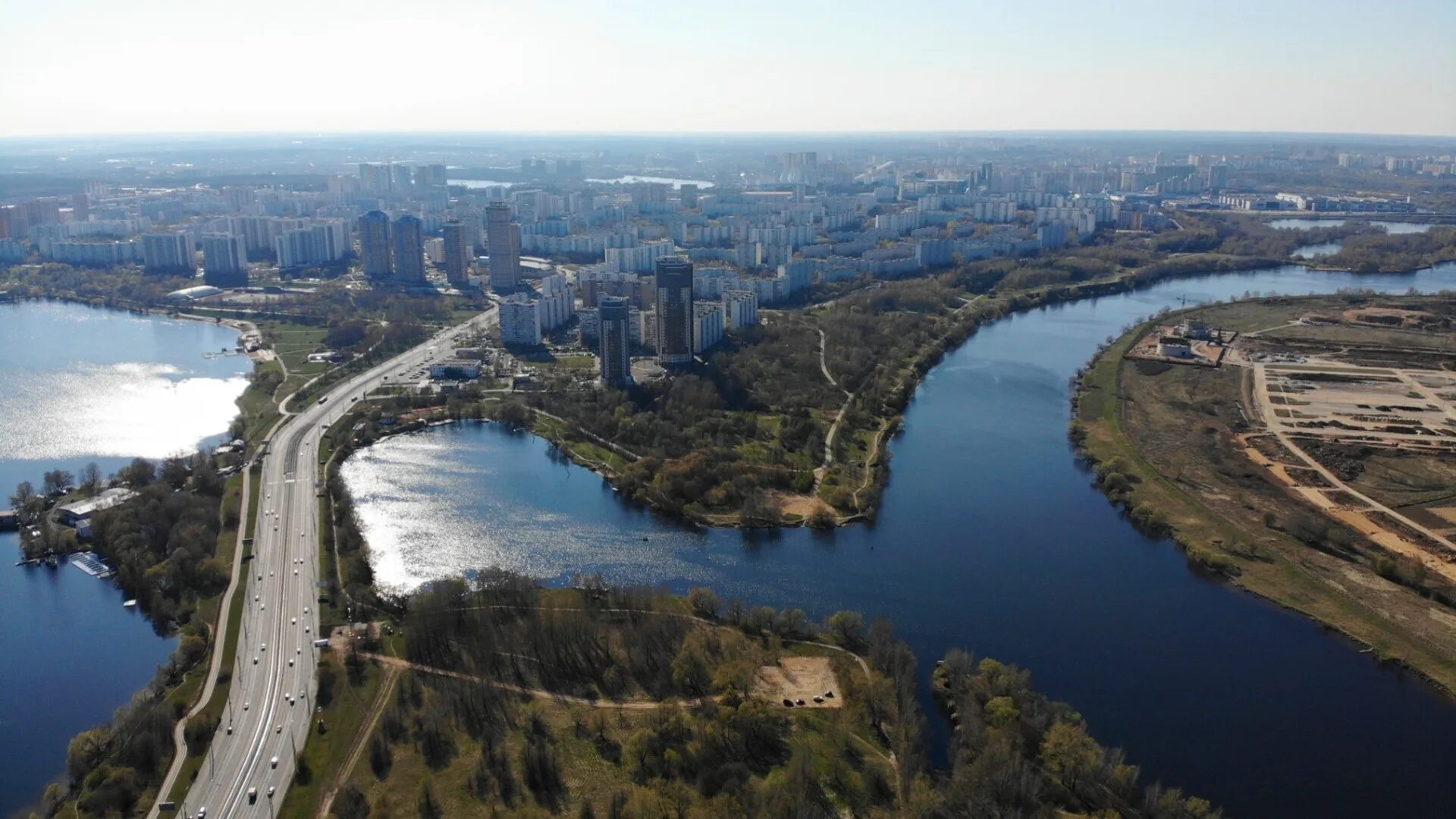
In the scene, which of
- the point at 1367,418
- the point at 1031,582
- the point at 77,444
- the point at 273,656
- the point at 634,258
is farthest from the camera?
the point at 634,258

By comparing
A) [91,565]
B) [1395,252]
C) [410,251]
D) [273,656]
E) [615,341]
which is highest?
[410,251]

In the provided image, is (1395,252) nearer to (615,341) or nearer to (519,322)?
(615,341)

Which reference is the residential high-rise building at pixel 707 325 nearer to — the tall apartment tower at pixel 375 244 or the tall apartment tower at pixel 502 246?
the tall apartment tower at pixel 502 246

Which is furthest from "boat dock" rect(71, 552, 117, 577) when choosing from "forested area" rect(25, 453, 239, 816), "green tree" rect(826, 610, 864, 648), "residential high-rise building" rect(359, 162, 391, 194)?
"residential high-rise building" rect(359, 162, 391, 194)

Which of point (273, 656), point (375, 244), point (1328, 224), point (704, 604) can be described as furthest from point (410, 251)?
point (1328, 224)

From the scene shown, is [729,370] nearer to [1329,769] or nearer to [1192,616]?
[1192,616]

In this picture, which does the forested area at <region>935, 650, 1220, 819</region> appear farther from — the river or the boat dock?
the boat dock

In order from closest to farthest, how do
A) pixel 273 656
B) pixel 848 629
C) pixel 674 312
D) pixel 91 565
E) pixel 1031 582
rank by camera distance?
pixel 273 656
pixel 848 629
pixel 1031 582
pixel 91 565
pixel 674 312
